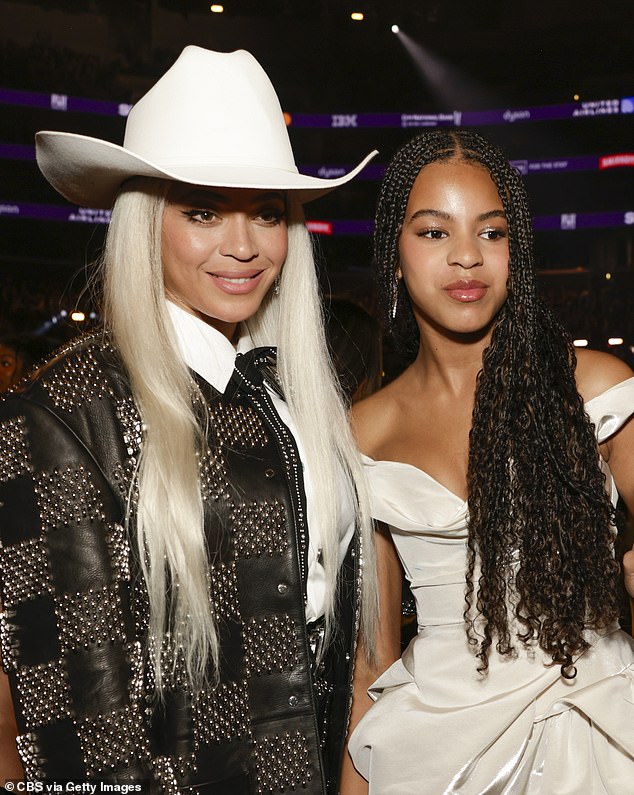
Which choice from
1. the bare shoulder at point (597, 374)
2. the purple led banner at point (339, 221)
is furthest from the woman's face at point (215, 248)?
the purple led banner at point (339, 221)

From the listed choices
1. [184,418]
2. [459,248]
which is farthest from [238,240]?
[459,248]

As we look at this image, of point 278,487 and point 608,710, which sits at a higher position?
point 278,487

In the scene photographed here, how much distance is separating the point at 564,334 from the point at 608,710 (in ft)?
2.59

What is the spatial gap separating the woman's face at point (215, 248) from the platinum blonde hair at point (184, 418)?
4 cm

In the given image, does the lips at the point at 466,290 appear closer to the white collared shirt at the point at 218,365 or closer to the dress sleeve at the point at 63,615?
the white collared shirt at the point at 218,365

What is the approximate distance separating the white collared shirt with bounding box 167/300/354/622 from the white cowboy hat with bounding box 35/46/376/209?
0.87 ft

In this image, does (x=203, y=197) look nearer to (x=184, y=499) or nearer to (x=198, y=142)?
(x=198, y=142)

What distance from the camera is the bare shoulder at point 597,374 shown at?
1984 mm

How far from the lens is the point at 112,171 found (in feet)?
5.68

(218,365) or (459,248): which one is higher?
(459,248)

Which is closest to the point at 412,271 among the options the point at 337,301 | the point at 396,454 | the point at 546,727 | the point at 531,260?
the point at 531,260

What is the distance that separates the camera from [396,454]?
2.15m

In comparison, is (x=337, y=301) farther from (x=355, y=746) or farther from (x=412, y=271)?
(x=355, y=746)

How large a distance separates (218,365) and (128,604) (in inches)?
20.7
